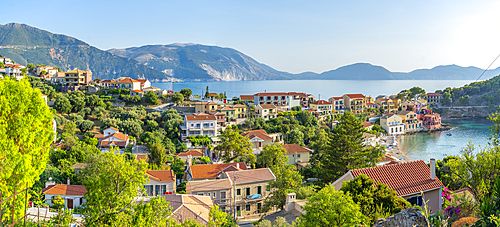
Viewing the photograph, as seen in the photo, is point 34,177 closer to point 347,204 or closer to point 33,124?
point 33,124

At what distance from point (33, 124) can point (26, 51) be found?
193 metres

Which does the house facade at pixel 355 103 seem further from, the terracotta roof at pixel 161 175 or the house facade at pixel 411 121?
the terracotta roof at pixel 161 175

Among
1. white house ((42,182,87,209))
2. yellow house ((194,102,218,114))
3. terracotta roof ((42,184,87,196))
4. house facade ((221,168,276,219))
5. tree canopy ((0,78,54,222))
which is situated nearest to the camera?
tree canopy ((0,78,54,222))

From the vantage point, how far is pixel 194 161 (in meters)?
25.7

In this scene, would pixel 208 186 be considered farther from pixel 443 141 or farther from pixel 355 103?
pixel 355 103

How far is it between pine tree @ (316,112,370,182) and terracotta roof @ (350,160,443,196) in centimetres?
765

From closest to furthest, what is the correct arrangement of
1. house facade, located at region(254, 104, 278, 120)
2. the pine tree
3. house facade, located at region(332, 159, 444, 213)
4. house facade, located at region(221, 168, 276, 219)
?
house facade, located at region(332, 159, 444, 213), house facade, located at region(221, 168, 276, 219), the pine tree, house facade, located at region(254, 104, 278, 120)

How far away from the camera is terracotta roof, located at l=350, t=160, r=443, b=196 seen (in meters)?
10.5

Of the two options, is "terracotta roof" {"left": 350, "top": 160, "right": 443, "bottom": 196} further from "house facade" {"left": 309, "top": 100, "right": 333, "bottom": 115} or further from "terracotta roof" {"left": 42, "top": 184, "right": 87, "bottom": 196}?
"house facade" {"left": 309, "top": 100, "right": 333, "bottom": 115}

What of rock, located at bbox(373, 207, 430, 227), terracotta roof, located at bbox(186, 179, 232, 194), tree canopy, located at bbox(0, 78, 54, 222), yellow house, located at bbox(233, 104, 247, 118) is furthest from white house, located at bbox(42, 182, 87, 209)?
yellow house, located at bbox(233, 104, 247, 118)

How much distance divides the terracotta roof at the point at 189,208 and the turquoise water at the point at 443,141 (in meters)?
30.1

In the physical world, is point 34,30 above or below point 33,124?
above

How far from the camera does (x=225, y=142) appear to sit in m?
24.3

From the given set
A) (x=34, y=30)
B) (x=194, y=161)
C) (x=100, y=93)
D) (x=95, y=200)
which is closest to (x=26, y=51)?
(x=34, y=30)
